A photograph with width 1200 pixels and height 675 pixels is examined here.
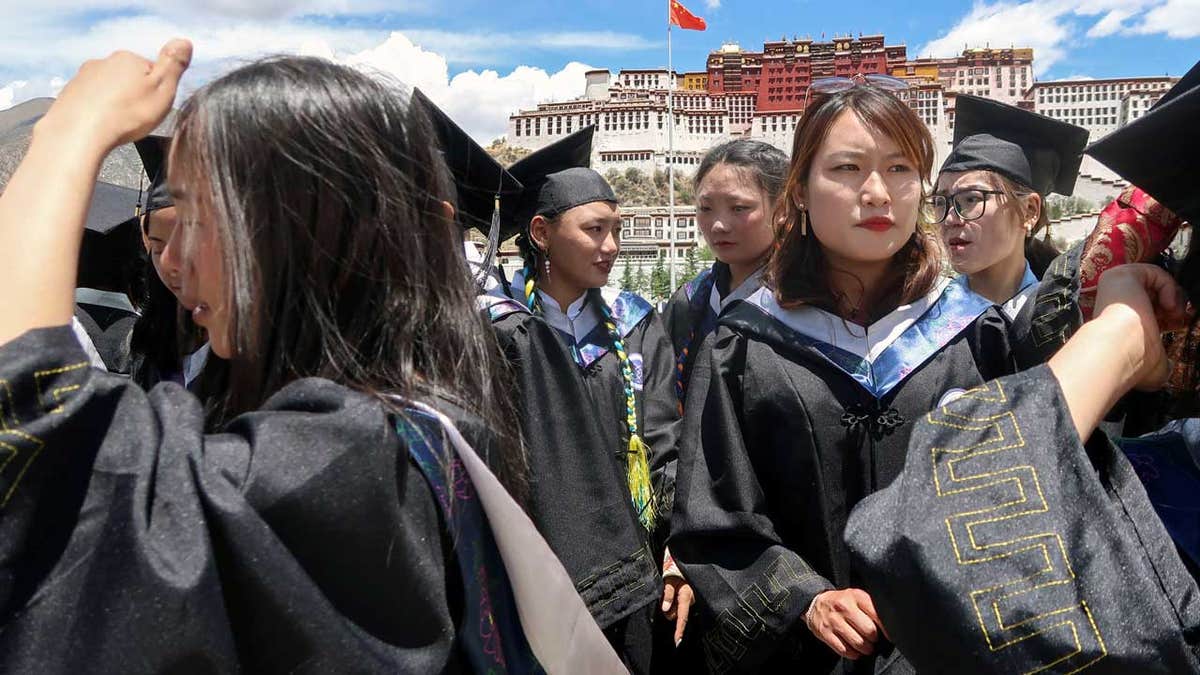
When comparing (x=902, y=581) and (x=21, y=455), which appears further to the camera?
(x=902, y=581)

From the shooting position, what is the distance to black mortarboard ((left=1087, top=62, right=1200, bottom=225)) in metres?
1.20

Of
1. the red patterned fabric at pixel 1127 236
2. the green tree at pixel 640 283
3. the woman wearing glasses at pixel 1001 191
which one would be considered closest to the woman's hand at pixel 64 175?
the red patterned fabric at pixel 1127 236

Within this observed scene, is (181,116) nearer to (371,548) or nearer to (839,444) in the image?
(371,548)

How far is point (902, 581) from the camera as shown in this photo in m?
1.09

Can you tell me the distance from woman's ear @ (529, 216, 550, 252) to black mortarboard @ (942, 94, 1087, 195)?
1851 millimetres

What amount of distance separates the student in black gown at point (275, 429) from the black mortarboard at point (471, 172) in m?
1.73

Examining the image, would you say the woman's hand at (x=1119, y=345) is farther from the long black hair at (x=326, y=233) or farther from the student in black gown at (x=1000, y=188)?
the student in black gown at (x=1000, y=188)

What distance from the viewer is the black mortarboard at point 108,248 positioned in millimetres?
3902

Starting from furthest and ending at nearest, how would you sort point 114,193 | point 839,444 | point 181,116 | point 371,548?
point 114,193, point 839,444, point 181,116, point 371,548

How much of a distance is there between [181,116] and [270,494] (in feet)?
1.89

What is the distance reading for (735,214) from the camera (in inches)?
175

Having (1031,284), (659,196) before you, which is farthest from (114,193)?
(659,196)

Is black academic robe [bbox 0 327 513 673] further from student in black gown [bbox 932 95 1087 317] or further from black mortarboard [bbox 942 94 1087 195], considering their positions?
black mortarboard [bbox 942 94 1087 195]

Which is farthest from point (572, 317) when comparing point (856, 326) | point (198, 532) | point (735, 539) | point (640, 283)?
point (640, 283)
